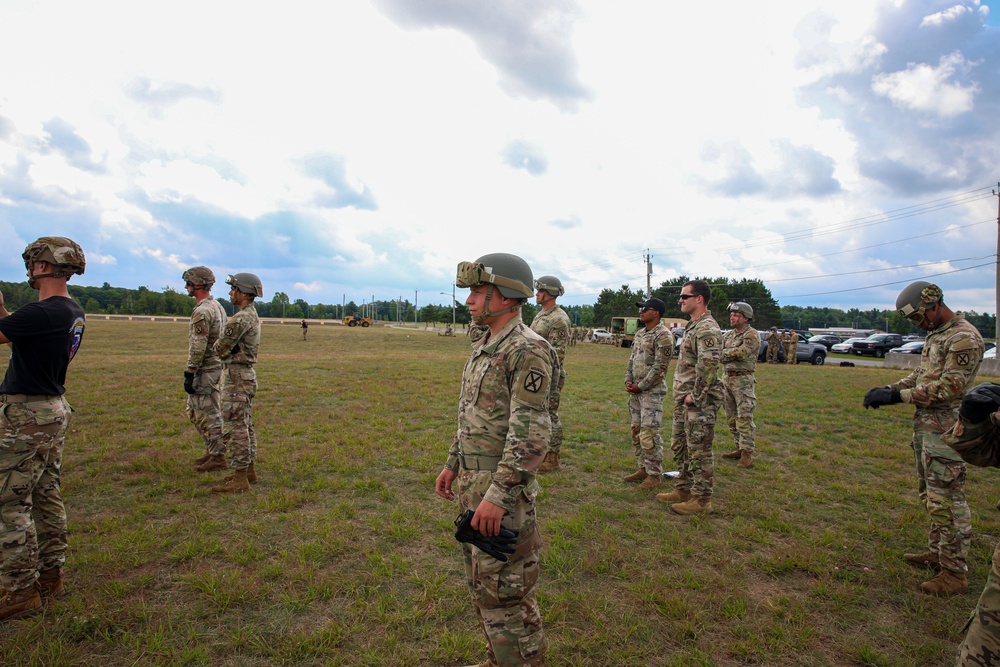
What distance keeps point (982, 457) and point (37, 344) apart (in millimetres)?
5937

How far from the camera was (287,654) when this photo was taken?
3109mm

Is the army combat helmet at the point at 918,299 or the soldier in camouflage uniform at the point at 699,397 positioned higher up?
the army combat helmet at the point at 918,299

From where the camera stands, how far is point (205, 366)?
6.25 m

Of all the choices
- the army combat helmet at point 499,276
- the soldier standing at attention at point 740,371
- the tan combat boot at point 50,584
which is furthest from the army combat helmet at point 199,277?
the soldier standing at attention at point 740,371

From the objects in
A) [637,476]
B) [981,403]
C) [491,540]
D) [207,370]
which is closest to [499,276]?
[491,540]

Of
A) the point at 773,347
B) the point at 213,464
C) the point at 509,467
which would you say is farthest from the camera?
the point at 773,347

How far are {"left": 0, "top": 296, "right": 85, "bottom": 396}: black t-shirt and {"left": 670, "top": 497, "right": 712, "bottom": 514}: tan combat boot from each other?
5714 mm

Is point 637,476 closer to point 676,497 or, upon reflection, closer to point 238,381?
point 676,497

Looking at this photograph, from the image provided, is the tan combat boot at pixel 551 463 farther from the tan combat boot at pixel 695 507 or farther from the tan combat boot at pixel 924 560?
the tan combat boot at pixel 924 560

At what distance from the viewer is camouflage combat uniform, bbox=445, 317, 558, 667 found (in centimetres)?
247

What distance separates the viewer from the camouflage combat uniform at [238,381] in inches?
226

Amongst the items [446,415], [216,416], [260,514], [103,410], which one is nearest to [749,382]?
[446,415]

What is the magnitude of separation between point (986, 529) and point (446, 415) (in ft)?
27.5

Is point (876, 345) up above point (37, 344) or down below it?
below
